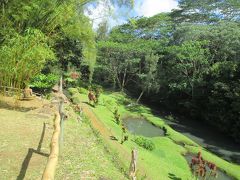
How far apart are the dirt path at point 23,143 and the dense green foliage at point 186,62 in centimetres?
1147

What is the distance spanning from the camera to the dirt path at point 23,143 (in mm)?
8352

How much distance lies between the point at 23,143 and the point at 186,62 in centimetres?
2408

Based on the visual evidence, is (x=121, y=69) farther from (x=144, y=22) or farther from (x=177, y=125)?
(x=177, y=125)

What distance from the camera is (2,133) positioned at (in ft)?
35.9

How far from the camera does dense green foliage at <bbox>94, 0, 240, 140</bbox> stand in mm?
27344

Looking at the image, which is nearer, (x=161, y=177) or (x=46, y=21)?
(x=161, y=177)

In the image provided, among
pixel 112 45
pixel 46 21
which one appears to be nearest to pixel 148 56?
pixel 112 45

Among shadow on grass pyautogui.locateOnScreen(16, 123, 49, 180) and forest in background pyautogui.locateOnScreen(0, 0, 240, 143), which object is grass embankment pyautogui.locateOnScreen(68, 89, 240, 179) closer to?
shadow on grass pyautogui.locateOnScreen(16, 123, 49, 180)

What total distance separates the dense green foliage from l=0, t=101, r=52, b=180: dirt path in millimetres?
11469

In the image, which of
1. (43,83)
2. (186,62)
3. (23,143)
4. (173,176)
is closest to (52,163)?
(23,143)

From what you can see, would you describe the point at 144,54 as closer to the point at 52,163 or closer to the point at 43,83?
the point at 43,83

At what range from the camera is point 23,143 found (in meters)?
10.2

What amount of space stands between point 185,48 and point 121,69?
32.1 feet

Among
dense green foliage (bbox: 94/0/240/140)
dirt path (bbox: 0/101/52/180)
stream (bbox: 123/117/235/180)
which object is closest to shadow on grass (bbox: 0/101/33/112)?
dirt path (bbox: 0/101/52/180)
